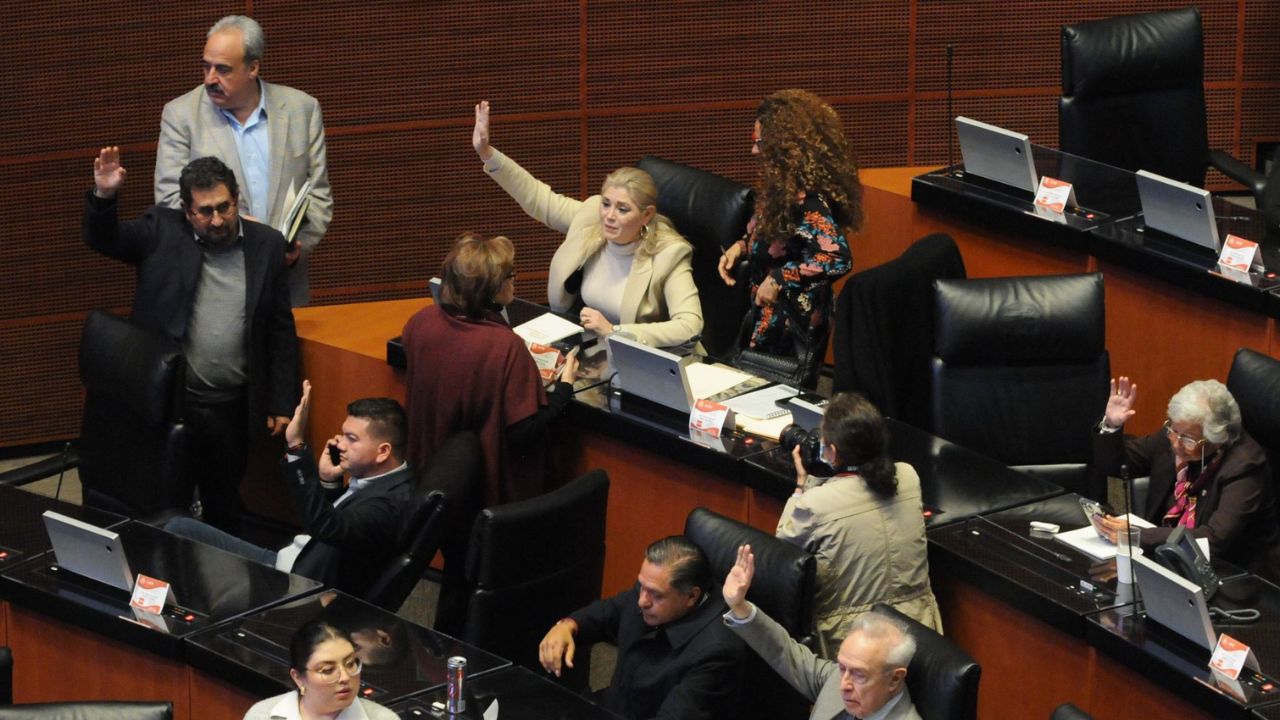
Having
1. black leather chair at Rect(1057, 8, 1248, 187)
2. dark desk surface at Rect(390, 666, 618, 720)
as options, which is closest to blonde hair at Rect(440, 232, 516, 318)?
dark desk surface at Rect(390, 666, 618, 720)

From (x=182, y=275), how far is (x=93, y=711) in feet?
7.00

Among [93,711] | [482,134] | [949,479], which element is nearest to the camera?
[93,711]

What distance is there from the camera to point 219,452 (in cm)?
586

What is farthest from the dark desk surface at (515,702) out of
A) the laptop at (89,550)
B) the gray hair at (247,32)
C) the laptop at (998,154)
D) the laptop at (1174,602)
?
the laptop at (998,154)

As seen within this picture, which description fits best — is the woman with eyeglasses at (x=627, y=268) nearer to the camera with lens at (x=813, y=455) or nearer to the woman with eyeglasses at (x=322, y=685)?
the camera with lens at (x=813, y=455)

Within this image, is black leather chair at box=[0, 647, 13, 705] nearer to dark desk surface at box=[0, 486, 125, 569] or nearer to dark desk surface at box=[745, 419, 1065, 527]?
dark desk surface at box=[0, 486, 125, 569]

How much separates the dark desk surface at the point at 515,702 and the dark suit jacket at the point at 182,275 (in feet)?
Answer: 6.46

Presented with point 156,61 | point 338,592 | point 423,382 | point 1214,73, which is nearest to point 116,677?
point 338,592

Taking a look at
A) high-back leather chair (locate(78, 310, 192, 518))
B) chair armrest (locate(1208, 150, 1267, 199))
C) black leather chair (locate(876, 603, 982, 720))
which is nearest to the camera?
black leather chair (locate(876, 603, 982, 720))

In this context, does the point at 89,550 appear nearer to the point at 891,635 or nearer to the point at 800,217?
the point at 891,635

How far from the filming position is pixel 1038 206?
6496mm

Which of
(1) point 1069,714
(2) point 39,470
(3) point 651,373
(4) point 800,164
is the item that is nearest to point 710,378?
(3) point 651,373

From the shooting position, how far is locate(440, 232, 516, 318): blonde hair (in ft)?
17.4

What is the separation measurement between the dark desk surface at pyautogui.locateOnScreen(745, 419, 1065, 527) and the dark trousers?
175 centimetres
